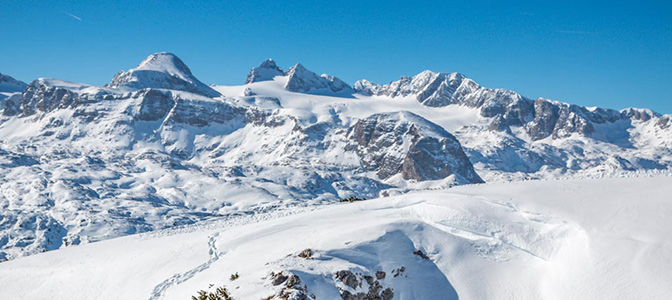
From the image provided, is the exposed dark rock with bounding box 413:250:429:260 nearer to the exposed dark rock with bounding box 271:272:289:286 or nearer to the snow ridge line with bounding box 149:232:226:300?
the exposed dark rock with bounding box 271:272:289:286

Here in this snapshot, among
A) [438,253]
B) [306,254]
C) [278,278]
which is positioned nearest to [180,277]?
[306,254]

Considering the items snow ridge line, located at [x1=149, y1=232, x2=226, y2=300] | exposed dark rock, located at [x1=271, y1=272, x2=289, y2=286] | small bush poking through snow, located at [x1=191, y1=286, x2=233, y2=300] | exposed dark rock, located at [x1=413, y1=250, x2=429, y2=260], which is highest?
exposed dark rock, located at [x1=413, y1=250, x2=429, y2=260]

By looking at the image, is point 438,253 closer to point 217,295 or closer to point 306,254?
point 306,254

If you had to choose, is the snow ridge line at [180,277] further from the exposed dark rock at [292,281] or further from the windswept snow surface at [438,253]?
the exposed dark rock at [292,281]

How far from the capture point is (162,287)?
2688cm

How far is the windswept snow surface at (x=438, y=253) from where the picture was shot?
23.1 metres

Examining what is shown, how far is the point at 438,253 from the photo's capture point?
27.5 m

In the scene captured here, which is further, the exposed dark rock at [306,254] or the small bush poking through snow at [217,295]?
the exposed dark rock at [306,254]

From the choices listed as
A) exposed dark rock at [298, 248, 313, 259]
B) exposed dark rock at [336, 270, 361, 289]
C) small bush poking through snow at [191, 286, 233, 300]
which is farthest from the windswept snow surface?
exposed dark rock at [298, 248, 313, 259]

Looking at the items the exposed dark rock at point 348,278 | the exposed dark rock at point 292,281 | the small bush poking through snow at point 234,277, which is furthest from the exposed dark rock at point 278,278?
the exposed dark rock at point 348,278

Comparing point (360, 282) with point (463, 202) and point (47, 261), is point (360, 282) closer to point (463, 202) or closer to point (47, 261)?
point (463, 202)

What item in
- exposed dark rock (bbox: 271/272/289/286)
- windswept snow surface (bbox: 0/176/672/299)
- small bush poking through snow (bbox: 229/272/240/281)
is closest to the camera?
exposed dark rock (bbox: 271/272/289/286)

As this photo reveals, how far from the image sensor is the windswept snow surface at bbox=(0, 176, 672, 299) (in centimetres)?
2312

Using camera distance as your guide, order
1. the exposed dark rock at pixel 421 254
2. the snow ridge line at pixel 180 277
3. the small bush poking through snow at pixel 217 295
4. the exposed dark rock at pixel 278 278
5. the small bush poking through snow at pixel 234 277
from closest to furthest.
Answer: the small bush poking through snow at pixel 217 295 < the exposed dark rock at pixel 278 278 < the small bush poking through snow at pixel 234 277 < the snow ridge line at pixel 180 277 < the exposed dark rock at pixel 421 254
